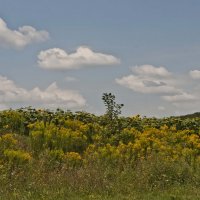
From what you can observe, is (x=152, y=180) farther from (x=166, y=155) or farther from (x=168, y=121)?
(x=168, y=121)

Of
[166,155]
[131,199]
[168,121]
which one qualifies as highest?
[168,121]

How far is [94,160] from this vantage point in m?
14.6

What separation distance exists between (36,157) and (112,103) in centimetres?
453

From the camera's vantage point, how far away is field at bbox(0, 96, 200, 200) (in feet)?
38.4

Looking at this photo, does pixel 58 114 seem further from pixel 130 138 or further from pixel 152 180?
pixel 152 180

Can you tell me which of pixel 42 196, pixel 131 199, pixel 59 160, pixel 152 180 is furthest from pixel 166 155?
pixel 42 196

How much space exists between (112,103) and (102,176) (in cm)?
624

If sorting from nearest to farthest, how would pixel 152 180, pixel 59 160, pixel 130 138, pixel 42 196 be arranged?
1. pixel 42 196
2. pixel 152 180
3. pixel 59 160
4. pixel 130 138

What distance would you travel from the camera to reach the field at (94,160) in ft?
38.4

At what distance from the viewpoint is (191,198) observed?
450 inches

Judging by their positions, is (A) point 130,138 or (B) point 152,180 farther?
(A) point 130,138

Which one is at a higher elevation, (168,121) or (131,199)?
(168,121)

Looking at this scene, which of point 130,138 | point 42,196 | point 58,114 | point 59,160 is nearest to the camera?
point 42,196

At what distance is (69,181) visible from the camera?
12.2 m
